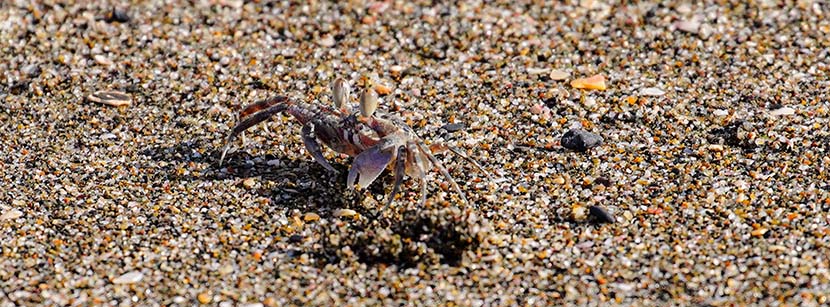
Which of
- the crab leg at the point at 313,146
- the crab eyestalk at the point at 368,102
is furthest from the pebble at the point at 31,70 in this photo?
the crab eyestalk at the point at 368,102

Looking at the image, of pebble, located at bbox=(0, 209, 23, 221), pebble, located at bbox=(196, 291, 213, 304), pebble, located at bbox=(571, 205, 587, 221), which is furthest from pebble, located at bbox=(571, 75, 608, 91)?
pebble, located at bbox=(0, 209, 23, 221)

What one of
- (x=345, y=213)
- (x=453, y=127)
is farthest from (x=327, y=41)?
(x=345, y=213)

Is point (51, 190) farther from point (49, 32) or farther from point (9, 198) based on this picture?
point (49, 32)

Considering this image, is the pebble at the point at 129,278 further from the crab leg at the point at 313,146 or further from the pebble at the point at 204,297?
the crab leg at the point at 313,146

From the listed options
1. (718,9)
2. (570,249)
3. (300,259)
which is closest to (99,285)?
(300,259)

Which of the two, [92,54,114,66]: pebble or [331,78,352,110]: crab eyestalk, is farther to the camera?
[92,54,114,66]: pebble

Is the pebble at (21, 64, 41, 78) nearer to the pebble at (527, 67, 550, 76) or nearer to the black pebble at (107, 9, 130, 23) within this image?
the black pebble at (107, 9, 130, 23)

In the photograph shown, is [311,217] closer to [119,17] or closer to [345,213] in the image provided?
[345,213]
